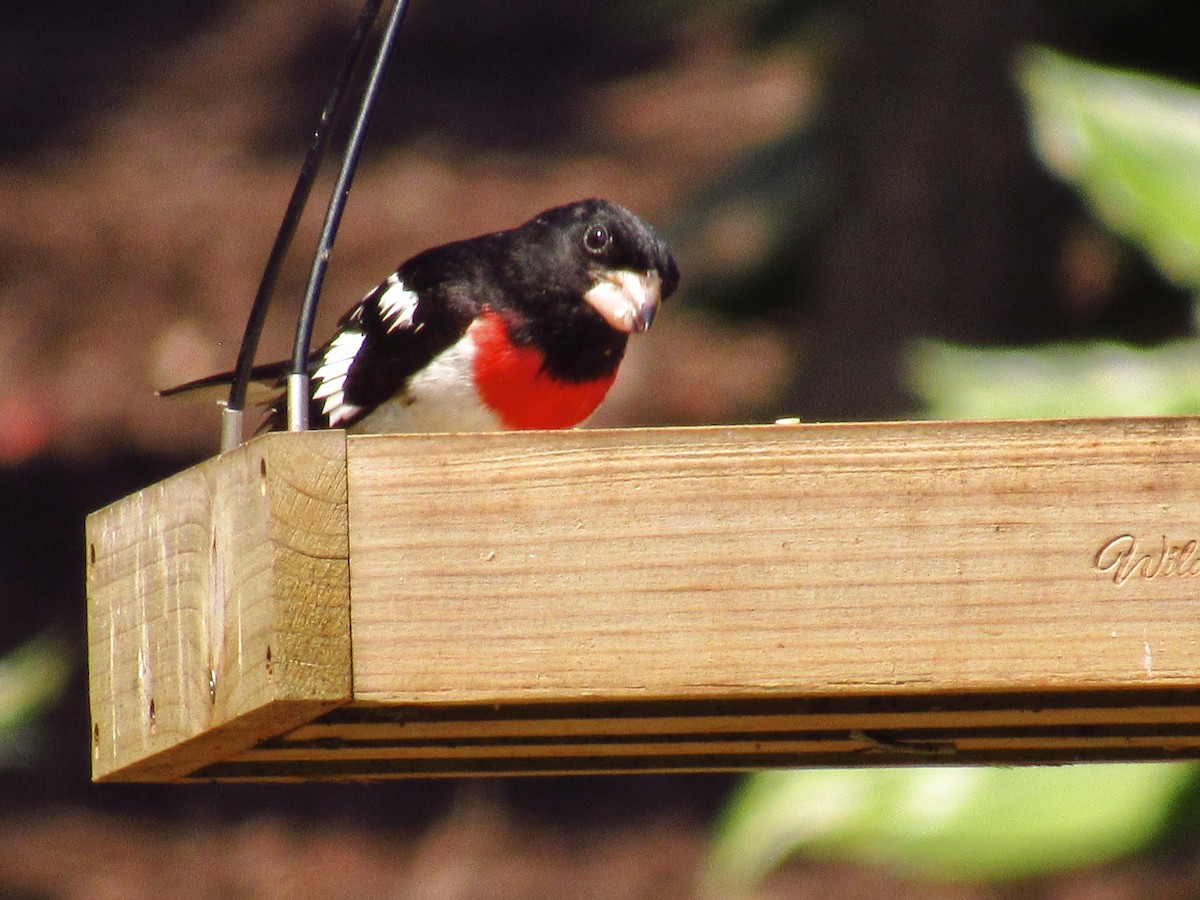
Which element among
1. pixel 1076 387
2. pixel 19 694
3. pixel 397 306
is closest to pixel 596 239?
pixel 397 306

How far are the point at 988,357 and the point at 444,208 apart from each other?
251 inches

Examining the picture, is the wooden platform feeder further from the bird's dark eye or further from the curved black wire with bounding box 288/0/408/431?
the bird's dark eye

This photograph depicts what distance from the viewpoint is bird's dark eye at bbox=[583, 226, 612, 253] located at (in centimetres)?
318

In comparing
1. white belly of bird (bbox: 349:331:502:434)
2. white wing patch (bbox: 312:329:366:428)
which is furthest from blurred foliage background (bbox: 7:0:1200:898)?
white wing patch (bbox: 312:329:366:428)

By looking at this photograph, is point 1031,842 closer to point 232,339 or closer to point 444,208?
point 232,339

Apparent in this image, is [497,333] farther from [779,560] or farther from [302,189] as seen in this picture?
[779,560]

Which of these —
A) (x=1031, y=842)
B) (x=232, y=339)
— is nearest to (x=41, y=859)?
(x=232, y=339)

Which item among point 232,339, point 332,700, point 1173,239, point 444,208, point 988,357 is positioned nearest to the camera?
point 332,700

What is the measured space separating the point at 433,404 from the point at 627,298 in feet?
1.18

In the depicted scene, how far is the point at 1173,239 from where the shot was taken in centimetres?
359

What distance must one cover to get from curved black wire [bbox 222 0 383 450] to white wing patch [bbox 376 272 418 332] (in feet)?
2.06

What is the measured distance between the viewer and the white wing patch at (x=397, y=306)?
310cm

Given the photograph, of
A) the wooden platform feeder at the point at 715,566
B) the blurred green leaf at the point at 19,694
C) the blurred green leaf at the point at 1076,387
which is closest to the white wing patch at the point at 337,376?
the wooden platform feeder at the point at 715,566

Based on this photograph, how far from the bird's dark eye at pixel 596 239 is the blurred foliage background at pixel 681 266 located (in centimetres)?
76
